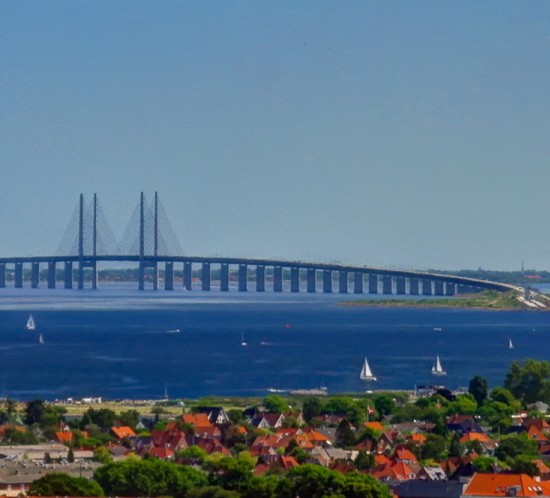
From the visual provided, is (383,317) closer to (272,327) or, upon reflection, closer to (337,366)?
(272,327)

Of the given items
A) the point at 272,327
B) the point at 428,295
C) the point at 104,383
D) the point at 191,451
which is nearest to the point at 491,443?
the point at 191,451

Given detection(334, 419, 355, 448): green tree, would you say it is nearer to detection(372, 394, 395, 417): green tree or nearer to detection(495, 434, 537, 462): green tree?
detection(495, 434, 537, 462): green tree

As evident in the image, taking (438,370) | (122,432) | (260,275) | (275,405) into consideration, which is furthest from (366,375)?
(260,275)

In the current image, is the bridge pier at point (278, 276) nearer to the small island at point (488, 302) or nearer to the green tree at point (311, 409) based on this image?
the small island at point (488, 302)

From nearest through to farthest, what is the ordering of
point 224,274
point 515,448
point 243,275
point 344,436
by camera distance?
point 515,448
point 344,436
point 243,275
point 224,274

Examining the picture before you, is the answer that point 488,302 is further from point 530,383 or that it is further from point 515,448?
point 515,448
